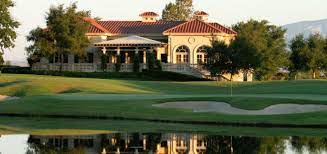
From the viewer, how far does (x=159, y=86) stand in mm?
62031

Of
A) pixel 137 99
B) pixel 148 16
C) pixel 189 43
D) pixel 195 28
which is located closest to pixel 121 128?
pixel 137 99

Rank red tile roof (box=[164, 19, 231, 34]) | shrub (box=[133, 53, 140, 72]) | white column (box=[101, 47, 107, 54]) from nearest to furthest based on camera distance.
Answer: shrub (box=[133, 53, 140, 72]) < white column (box=[101, 47, 107, 54]) < red tile roof (box=[164, 19, 231, 34])

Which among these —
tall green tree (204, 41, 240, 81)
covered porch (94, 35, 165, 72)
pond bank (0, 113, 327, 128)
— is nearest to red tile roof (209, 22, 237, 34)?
covered porch (94, 35, 165, 72)

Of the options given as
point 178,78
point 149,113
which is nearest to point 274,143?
point 149,113

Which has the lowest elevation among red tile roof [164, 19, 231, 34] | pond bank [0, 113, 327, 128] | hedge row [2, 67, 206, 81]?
pond bank [0, 113, 327, 128]

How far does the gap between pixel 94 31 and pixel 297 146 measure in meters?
68.6

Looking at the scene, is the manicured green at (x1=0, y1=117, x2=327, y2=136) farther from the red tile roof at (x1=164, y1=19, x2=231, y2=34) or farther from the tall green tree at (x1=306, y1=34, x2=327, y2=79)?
the tall green tree at (x1=306, y1=34, x2=327, y2=79)

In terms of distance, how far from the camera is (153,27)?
312ft

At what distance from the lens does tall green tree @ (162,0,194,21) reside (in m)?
146

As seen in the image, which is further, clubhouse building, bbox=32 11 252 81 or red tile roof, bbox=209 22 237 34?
red tile roof, bbox=209 22 237 34

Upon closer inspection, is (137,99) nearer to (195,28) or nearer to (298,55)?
(195,28)

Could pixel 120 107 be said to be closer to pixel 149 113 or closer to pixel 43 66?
pixel 149 113

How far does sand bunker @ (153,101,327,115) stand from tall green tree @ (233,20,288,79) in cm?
3727

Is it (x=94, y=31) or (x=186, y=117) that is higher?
(x=94, y=31)
